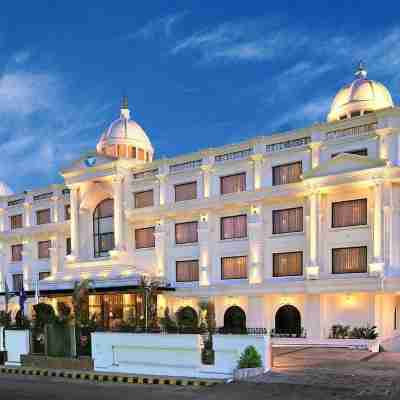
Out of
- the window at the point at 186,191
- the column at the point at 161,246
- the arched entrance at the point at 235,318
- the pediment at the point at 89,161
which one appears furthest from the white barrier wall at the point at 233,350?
the pediment at the point at 89,161

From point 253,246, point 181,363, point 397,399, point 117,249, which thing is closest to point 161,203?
point 117,249

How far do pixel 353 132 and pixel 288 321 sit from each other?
1195 centimetres

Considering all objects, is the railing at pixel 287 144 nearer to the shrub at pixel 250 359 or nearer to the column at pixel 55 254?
the shrub at pixel 250 359

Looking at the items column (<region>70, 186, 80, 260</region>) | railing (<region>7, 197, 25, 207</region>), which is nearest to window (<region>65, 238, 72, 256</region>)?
column (<region>70, 186, 80, 260</region>)

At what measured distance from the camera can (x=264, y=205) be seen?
1281 inches

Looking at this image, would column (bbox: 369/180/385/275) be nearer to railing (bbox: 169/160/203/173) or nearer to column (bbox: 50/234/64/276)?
railing (bbox: 169/160/203/173)

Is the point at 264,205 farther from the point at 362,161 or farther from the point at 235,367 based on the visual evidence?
the point at 235,367

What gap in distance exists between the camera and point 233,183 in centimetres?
3409

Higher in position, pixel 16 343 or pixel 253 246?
pixel 253 246

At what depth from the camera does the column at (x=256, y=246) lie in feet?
106

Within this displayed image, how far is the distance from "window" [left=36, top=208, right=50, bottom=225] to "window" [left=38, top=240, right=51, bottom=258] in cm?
174

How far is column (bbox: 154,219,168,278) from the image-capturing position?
36781 mm

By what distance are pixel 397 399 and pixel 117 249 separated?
26738mm

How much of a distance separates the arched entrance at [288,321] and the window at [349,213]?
19.5ft
